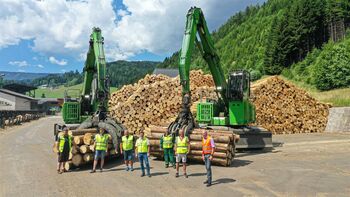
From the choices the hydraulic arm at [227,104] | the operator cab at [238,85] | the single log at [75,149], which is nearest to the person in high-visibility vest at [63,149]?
the single log at [75,149]

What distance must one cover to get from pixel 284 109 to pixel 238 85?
A: 10628mm

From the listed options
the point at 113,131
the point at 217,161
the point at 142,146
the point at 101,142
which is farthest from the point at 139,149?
the point at 217,161

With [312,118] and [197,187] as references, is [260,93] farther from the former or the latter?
[197,187]

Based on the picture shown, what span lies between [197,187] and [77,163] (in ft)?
17.3

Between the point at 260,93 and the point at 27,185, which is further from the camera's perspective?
the point at 260,93

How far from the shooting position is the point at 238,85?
60.9 ft

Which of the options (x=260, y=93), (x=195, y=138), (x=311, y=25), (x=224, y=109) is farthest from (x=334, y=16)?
(x=195, y=138)

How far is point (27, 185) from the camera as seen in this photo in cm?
1107

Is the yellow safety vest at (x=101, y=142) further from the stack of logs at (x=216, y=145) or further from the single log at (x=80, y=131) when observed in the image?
the stack of logs at (x=216, y=145)

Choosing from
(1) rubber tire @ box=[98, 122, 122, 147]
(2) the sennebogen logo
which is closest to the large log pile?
(1) rubber tire @ box=[98, 122, 122, 147]

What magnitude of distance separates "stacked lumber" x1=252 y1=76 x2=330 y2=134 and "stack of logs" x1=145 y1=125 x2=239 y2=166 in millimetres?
13451

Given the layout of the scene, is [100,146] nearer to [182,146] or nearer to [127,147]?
[127,147]

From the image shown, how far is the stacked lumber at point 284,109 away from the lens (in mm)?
27469

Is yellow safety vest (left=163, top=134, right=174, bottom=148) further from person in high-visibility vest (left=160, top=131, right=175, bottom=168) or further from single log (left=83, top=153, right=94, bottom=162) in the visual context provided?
single log (left=83, top=153, right=94, bottom=162)
